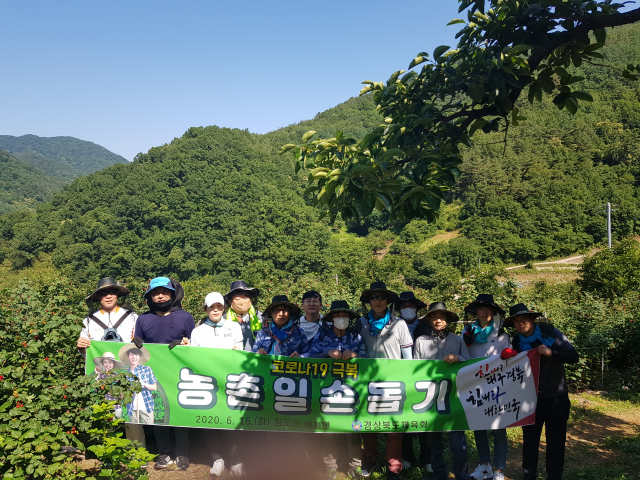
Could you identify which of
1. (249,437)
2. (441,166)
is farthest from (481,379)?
(249,437)

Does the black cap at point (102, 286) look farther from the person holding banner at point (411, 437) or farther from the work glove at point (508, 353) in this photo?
the work glove at point (508, 353)

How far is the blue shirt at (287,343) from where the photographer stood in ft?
15.1

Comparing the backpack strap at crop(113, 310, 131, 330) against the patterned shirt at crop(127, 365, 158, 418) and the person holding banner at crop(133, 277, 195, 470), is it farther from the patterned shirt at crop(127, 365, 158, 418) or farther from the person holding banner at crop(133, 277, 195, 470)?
the patterned shirt at crop(127, 365, 158, 418)

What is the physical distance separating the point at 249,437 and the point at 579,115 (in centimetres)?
9916

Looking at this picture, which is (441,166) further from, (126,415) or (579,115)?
(579,115)

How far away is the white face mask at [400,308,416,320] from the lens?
16.4 ft

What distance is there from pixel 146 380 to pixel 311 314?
5.46ft

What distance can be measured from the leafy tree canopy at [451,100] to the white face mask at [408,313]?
3.49 feet

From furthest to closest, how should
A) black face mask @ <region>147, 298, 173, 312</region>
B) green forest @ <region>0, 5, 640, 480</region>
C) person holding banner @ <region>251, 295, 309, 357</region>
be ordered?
green forest @ <region>0, 5, 640, 480</region>
black face mask @ <region>147, 298, 173, 312</region>
person holding banner @ <region>251, 295, 309, 357</region>

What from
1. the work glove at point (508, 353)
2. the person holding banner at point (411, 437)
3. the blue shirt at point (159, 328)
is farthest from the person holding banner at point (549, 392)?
the blue shirt at point (159, 328)

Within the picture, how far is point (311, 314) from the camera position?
463 centimetres

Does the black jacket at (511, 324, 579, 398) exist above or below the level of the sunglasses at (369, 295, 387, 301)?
below


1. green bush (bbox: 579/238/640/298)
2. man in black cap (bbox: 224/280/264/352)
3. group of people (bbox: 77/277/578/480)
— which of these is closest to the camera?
group of people (bbox: 77/277/578/480)

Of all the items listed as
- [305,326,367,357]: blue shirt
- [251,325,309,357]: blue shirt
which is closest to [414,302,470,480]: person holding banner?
[305,326,367,357]: blue shirt
